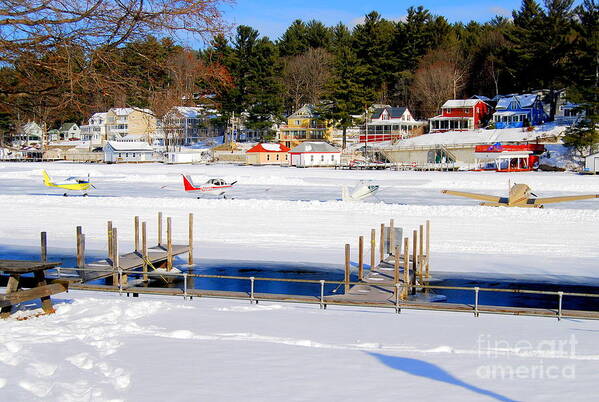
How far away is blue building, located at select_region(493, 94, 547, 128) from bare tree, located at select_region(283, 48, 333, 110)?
109ft

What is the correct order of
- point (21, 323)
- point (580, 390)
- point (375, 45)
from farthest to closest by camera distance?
point (375, 45), point (21, 323), point (580, 390)

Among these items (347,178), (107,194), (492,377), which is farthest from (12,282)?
(347,178)

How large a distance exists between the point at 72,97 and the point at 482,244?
20414 millimetres

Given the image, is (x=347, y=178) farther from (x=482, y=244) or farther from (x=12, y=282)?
(x=12, y=282)

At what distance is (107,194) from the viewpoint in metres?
44.4

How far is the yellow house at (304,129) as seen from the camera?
101312 millimetres

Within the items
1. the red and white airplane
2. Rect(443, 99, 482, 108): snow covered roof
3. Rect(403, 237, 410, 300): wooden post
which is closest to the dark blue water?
Rect(403, 237, 410, 300): wooden post

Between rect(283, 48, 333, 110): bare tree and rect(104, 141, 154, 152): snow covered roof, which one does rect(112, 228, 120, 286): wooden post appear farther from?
rect(283, 48, 333, 110): bare tree

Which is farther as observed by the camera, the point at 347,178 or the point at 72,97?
the point at 347,178

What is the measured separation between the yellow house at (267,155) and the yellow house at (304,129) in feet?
35.6

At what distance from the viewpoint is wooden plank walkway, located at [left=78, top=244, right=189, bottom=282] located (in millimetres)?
16828

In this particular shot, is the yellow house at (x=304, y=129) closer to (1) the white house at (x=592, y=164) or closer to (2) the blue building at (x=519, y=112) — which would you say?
(2) the blue building at (x=519, y=112)

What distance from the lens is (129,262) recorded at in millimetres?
18844

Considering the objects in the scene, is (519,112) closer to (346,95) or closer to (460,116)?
(460,116)
